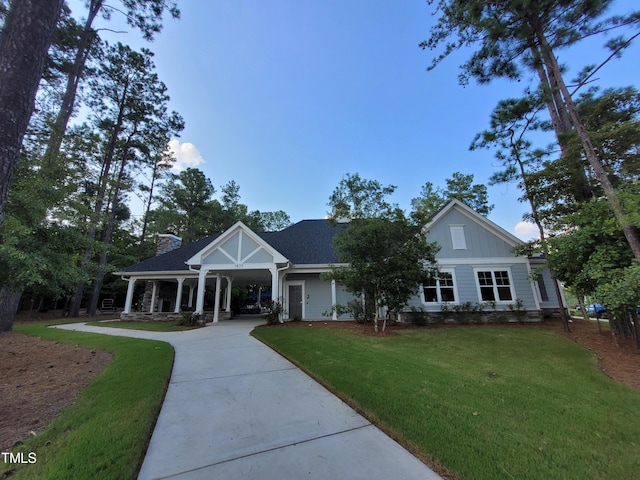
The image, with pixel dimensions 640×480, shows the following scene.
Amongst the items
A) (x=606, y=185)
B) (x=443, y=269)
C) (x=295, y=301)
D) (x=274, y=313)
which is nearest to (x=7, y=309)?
(x=274, y=313)

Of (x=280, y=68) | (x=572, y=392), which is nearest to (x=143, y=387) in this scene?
(x=572, y=392)

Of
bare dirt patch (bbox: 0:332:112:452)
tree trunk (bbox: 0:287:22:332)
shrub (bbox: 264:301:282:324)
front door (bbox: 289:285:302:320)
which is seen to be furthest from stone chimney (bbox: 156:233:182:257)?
shrub (bbox: 264:301:282:324)

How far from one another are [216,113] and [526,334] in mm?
15942

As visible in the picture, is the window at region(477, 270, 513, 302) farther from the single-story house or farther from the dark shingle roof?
the dark shingle roof

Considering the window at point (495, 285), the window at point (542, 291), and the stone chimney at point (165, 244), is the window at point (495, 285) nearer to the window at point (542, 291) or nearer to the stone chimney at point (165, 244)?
the window at point (542, 291)

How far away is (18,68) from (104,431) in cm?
449

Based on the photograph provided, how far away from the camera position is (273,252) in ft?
41.1

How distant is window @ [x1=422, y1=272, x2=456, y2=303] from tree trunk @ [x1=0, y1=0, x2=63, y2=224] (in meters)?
12.8

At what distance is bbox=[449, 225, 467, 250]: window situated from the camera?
41.3 ft

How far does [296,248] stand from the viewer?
15.2 meters

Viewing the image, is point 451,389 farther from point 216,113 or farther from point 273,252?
point 216,113

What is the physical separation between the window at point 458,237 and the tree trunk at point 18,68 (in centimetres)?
1396

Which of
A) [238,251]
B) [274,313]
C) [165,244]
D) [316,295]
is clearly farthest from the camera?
[165,244]

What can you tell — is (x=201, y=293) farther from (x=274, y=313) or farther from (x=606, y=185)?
(x=606, y=185)
